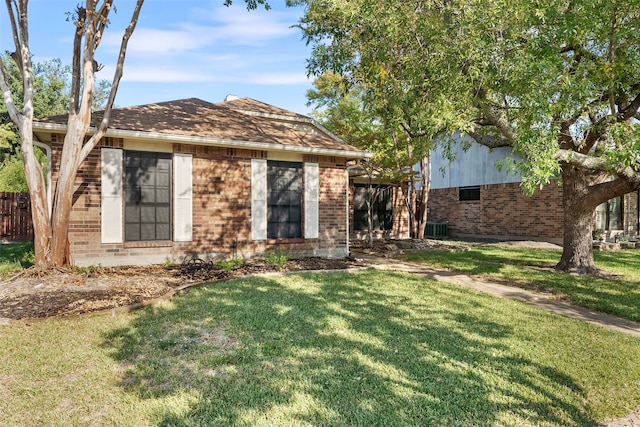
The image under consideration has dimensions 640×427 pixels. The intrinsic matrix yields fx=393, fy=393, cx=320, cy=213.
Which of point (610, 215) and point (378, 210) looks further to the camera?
point (610, 215)

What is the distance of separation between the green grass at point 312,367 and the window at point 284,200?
434cm

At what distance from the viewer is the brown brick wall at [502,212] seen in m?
17.5

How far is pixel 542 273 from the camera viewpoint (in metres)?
9.54

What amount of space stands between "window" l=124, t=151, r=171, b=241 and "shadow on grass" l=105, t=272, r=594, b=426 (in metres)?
3.28

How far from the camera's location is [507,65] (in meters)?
6.40

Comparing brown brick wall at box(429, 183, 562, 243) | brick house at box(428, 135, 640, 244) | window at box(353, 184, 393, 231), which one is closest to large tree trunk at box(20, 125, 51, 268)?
window at box(353, 184, 393, 231)

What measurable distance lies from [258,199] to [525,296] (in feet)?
20.5

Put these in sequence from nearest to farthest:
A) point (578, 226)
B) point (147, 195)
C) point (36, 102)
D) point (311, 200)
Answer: point (147, 195) < point (578, 226) < point (311, 200) < point (36, 102)

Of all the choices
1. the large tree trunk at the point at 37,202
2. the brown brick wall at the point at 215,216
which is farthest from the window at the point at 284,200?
the large tree trunk at the point at 37,202

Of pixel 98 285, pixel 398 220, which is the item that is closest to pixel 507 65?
pixel 98 285

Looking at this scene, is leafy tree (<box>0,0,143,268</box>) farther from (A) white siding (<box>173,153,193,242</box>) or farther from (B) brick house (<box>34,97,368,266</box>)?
(A) white siding (<box>173,153,193,242</box>)

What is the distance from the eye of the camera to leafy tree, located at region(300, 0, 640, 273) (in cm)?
611

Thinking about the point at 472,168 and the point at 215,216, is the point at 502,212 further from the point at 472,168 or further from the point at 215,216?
the point at 215,216

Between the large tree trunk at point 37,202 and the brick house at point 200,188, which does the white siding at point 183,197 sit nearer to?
the brick house at point 200,188
